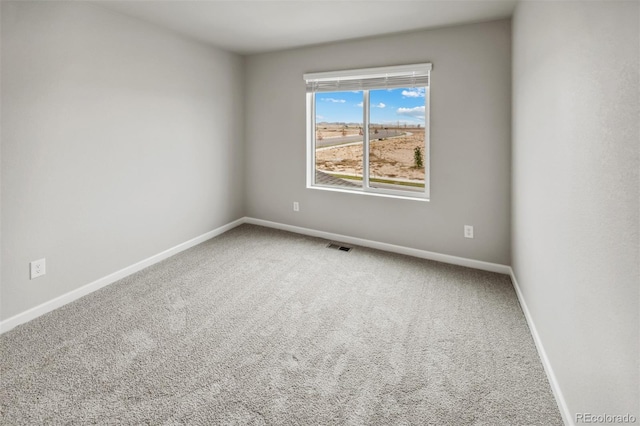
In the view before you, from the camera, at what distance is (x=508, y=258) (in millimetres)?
3188

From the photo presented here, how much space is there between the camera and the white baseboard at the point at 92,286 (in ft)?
7.59

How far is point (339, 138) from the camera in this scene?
421 centimetres

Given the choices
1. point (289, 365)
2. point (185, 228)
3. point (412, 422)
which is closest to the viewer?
point (412, 422)

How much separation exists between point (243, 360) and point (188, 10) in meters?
2.88

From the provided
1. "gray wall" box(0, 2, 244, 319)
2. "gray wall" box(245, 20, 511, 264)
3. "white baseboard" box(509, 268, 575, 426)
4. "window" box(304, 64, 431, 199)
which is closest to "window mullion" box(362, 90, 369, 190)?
"window" box(304, 64, 431, 199)

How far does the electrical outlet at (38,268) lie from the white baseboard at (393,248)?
2.59 m

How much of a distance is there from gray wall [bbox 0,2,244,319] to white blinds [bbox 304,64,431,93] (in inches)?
50.0

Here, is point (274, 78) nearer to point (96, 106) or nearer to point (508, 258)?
point (96, 106)

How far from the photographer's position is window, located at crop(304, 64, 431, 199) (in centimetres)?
358

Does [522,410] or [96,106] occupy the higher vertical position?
[96,106]

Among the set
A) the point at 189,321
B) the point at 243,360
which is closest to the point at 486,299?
the point at 243,360

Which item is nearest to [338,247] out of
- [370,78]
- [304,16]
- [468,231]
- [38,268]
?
[468,231]

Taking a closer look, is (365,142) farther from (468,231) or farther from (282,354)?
(282,354)

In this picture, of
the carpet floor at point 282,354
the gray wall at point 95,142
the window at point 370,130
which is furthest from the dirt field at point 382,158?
the gray wall at point 95,142
